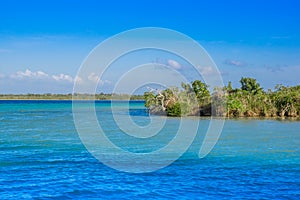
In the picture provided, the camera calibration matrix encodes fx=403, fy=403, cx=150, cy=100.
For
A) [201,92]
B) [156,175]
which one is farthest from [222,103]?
[156,175]

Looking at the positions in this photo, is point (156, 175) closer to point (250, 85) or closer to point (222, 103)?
point (222, 103)

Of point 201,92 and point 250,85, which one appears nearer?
point 201,92

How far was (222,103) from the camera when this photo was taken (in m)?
56.2

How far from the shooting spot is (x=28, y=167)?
17.9m

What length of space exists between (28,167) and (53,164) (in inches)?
47.0

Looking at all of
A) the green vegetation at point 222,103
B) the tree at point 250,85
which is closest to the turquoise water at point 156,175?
the green vegetation at point 222,103

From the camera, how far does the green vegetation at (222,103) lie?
55.4m

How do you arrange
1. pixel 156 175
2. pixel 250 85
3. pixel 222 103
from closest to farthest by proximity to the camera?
pixel 156 175, pixel 222 103, pixel 250 85

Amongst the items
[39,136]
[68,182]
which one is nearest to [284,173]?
[68,182]

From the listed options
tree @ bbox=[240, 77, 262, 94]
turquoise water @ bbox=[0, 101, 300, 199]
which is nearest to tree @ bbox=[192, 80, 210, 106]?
tree @ bbox=[240, 77, 262, 94]

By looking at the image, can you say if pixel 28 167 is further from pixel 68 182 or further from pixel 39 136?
pixel 39 136

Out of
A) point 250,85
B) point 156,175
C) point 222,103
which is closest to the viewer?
point 156,175

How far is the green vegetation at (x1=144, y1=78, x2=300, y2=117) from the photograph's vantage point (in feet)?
182

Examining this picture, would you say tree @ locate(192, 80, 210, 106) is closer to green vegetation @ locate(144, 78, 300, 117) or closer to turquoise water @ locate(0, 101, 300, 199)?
green vegetation @ locate(144, 78, 300, 117)
